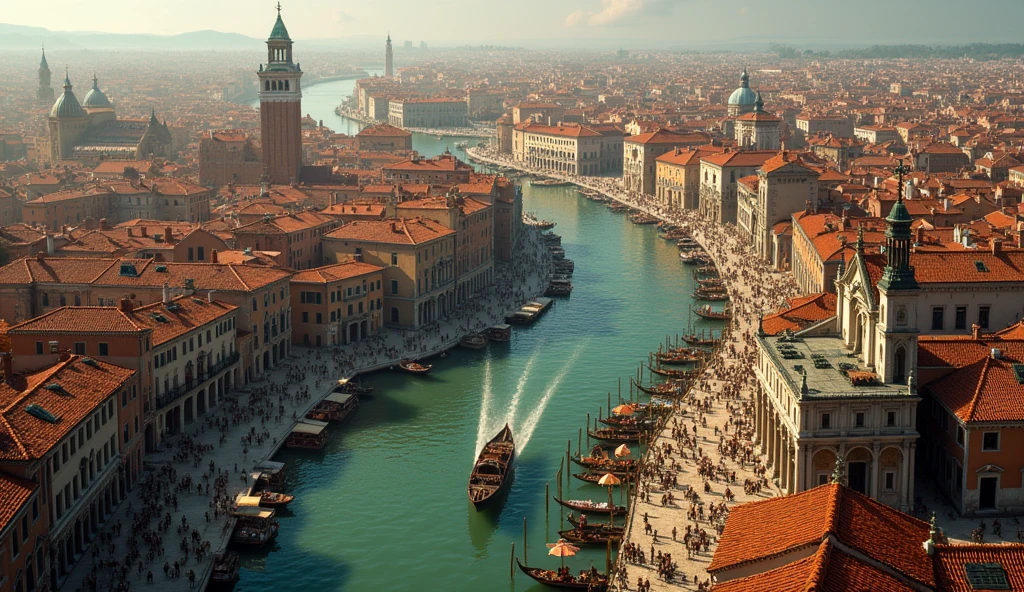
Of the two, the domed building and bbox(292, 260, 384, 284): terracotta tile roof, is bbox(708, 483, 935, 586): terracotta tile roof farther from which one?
the domed building

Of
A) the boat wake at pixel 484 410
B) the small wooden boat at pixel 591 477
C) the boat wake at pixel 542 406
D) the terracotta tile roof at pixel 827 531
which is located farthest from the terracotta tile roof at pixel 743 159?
the terracotta tile roof at pixel 827 531

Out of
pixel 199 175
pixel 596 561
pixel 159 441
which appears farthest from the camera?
pixel 199 175

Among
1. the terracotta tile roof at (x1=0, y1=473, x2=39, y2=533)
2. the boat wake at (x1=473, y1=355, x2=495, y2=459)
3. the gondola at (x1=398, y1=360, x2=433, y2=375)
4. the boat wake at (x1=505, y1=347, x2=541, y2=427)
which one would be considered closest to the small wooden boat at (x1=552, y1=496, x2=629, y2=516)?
the boat wake at (x1=473, y1=355, x2=495, y2=459)

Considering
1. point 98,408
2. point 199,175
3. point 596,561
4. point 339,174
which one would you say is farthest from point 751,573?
point 199,175

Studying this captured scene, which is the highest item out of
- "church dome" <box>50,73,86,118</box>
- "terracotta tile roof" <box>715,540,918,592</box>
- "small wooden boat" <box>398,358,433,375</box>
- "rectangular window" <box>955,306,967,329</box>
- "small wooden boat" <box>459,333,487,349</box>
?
"church dome" <box>50,73,86,118</box>

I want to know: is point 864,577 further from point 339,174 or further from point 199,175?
point 199,175

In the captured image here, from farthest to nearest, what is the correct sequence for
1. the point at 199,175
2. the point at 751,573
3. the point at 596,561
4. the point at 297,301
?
the point at 199,175 → the point at 297,301 → the point at 596,561 → the point at 751,573

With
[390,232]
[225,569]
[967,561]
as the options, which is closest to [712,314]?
[390,232]

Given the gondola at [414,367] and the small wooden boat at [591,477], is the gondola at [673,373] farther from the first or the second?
the small wooden boat at [591,477]
